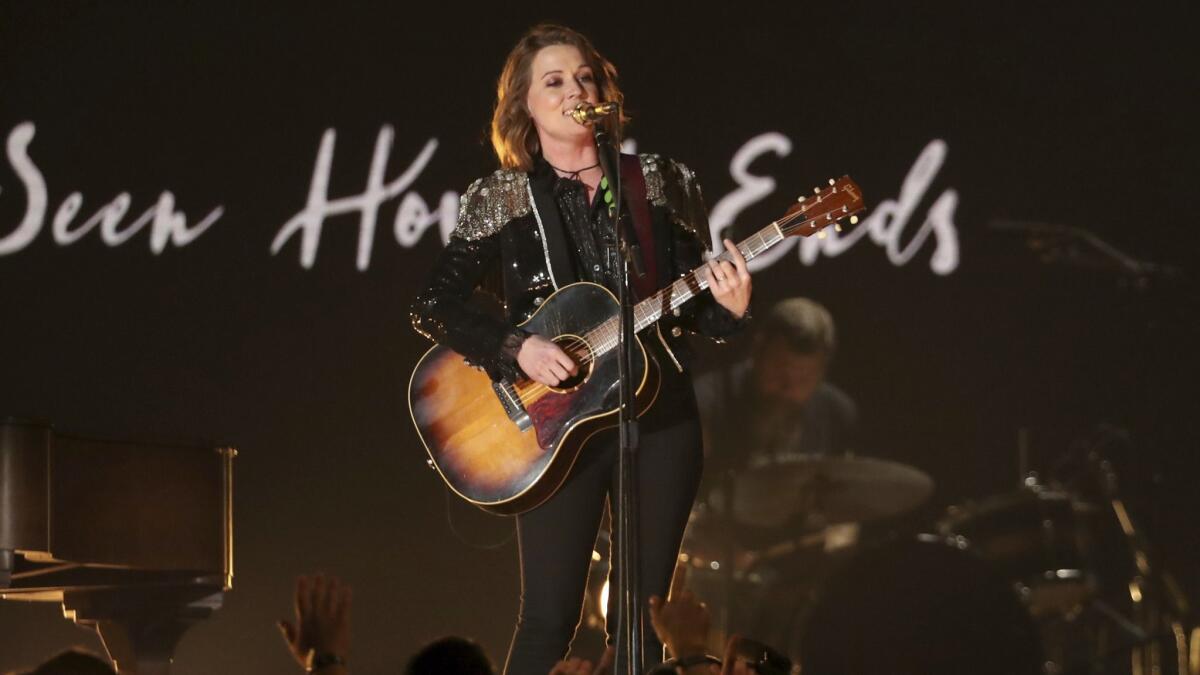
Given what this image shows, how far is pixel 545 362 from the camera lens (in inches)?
139

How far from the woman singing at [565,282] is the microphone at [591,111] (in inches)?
2.1

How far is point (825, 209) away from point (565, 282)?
606mm

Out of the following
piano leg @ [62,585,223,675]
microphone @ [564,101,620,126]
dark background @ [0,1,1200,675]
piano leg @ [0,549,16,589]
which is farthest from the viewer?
dark background @ [0,1,1200,675]

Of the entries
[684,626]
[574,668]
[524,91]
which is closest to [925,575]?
[524,91]

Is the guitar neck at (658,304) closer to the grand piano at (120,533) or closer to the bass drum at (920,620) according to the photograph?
the grand piano at (120,533)

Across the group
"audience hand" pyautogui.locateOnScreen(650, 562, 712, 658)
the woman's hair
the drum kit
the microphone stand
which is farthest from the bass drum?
"audience hand" pyautogui.locateOnScreen(650, 562, 712, 658)

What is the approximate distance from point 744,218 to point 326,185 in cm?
175

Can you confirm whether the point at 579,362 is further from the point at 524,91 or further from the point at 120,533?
the point at 120,533

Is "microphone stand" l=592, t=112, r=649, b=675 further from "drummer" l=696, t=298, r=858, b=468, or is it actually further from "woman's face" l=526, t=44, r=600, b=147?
"drummer" l=696, t=298, r=858, b=468

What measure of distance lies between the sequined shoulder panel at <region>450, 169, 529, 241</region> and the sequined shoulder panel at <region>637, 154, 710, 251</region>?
0.29m

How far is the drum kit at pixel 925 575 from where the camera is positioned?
5367mm

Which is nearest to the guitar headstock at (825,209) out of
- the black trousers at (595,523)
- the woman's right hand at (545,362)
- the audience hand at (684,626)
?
the black trousers at (595,523)

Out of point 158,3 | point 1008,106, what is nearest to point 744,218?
point 1008,106

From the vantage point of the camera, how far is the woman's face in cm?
367
